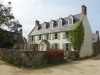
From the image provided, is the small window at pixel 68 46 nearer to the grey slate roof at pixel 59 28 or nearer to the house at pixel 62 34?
the house at pixel 62 34

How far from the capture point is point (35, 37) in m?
46.2

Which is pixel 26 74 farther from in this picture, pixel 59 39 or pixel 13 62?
pixel 59 39

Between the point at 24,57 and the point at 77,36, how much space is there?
15374mm

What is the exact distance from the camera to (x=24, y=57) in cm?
2194

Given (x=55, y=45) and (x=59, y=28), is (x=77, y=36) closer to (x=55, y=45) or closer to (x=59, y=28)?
(x=59, y=28)

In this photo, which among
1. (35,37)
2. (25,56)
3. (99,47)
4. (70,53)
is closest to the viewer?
(25,56)

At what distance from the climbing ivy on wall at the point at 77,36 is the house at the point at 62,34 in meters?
0.94

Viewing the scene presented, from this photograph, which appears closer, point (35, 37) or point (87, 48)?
point (87, 48)

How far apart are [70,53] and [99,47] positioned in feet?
69.3

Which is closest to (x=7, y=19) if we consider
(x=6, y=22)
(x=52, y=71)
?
(x=6, y=22)

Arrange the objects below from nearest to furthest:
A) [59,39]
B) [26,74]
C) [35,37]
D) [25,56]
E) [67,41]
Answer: [26,74] → [25,56] → [67,41] → [59,39] → [35,37]

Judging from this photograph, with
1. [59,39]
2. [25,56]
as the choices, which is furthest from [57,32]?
[25,56]

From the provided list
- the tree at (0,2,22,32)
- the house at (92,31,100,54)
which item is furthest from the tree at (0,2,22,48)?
the house at (92,31,100,54)

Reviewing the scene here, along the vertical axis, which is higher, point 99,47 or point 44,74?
point 99,47
